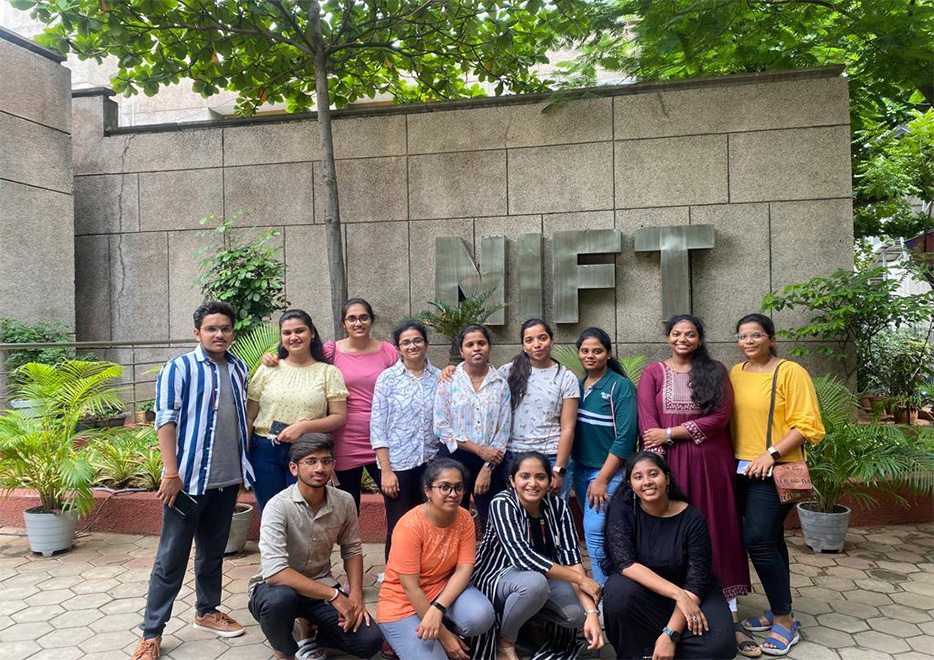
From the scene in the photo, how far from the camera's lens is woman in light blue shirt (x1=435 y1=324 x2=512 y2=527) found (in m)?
3.69

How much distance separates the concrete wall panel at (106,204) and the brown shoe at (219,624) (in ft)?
20.2

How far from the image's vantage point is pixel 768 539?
3.40 metres

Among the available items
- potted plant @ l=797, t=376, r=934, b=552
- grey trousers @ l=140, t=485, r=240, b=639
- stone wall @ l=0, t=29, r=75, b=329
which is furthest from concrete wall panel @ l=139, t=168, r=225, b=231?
potted plant @ l=797, t=376, r=934, b=552

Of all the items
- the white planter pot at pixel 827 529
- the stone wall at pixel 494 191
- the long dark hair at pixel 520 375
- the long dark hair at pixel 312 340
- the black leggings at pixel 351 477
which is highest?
the stone wall at pixel 494 191

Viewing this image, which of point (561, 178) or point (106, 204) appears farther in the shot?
point (106, 204)

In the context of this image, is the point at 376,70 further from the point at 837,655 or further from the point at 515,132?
the point at 837,655

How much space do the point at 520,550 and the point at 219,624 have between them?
5.48 ft

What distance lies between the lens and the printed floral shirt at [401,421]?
12.6 feet

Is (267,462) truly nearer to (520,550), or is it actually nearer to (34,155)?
(520,550)

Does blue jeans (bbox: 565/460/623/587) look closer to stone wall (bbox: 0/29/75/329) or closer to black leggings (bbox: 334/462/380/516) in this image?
black leggings (bbox: 334/462/380/516)

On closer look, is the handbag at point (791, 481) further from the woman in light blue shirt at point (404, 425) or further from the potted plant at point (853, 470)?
the woman in light blue shirt at point (404, 425)

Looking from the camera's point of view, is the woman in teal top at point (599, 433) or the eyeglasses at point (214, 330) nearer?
the eyeglasses at point (214, 330)

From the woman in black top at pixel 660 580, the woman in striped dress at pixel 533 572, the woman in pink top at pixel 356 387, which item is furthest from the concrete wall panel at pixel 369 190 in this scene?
the woman in black top at pixel 660 580

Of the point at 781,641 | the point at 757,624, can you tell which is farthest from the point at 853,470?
the point at 781,641
